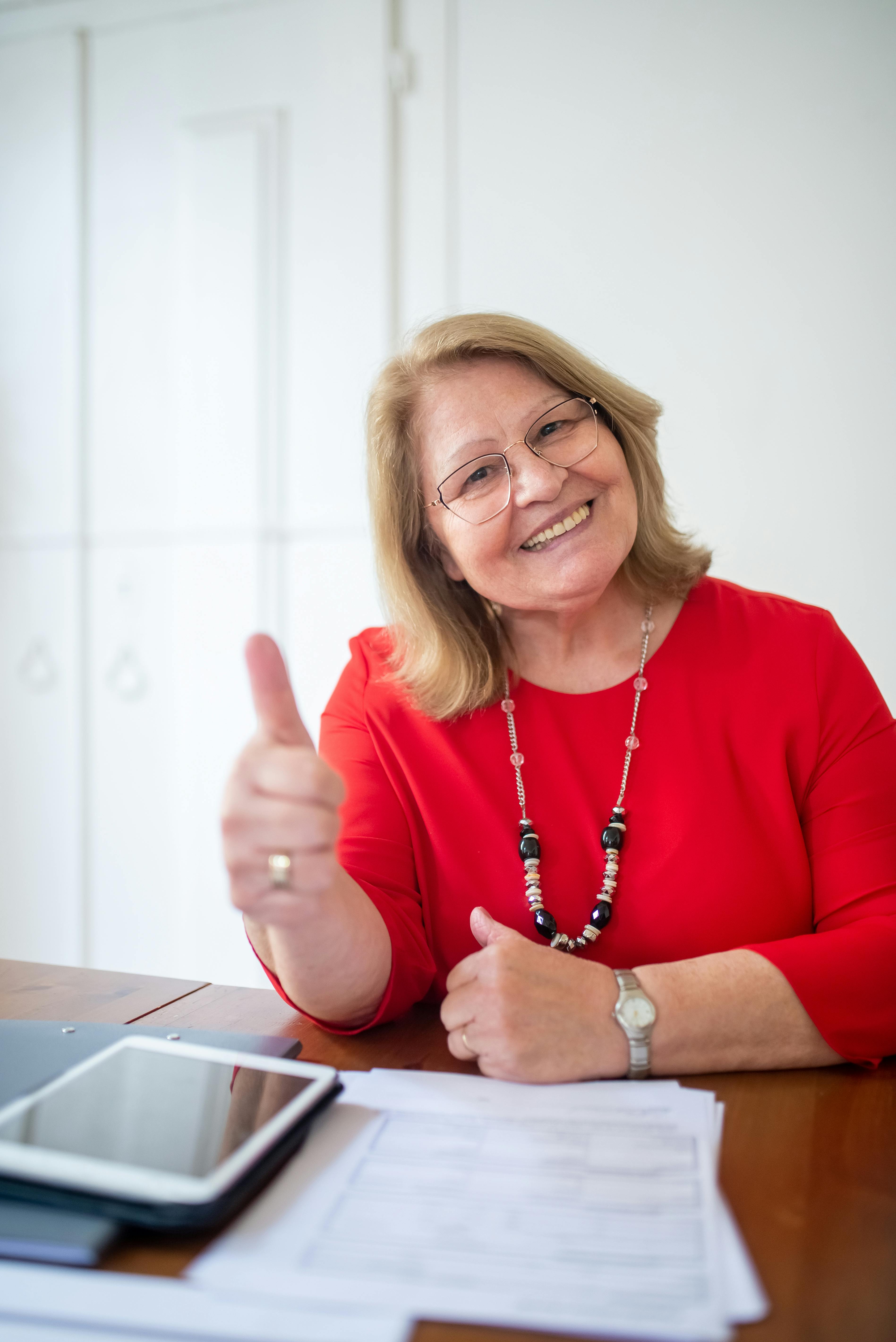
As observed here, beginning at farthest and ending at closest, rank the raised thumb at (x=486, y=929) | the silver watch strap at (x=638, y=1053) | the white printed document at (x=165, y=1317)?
the raised thumb at (x=486, y=929) → the silver watch strap at (x=638, y=1053) → the white printed document at (x=165, y=1317)

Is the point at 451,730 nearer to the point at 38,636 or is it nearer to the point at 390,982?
the point at 390,982

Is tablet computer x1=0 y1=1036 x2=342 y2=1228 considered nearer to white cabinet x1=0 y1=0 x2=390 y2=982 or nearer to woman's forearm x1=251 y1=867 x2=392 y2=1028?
woman's forearm x1=251 y1=867 x2=392 y2=1028

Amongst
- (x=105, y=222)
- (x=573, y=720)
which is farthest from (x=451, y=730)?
(x=105, y=222)

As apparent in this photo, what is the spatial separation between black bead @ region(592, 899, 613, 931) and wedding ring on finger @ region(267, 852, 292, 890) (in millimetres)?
482

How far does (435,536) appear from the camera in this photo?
54.7 inches

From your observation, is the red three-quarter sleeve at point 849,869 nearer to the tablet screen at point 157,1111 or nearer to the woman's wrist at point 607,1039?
the woman's wrist at point 607,1039

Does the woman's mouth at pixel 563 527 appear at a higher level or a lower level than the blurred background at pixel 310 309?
lower

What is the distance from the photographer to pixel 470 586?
1450mm

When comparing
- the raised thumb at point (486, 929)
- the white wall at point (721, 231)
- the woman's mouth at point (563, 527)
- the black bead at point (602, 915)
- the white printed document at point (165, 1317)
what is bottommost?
the white printed document at point (165, 1317)

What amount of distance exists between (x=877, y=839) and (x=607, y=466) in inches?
22.0

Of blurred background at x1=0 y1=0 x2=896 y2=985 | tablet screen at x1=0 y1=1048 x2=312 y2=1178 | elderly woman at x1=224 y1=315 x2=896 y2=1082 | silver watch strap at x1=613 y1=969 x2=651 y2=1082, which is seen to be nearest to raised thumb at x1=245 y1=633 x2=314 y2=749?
elderly woman at x1=224 y1=315 x2=896 y2=1082

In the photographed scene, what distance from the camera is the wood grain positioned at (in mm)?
1009

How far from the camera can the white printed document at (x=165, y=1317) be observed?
1.58ft

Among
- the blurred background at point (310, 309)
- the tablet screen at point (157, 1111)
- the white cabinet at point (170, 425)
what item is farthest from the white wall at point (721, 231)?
the tablet screen at point (157, 1111)
